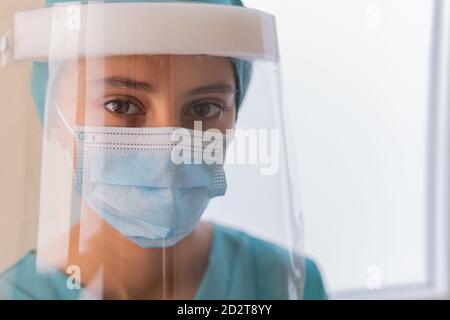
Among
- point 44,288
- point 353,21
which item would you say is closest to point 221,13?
point 353,21

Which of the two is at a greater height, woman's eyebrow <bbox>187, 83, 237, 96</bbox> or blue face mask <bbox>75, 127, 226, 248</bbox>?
woman's eyebrow <bbox>187, 83, 237, 96</bbox>

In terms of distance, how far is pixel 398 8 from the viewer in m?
0.80

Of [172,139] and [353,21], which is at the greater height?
[353,21]

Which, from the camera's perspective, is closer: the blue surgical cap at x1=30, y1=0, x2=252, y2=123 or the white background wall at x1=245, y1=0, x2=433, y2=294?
the blue surgical cap at x1=30, y1=0, x2=252, y2=123

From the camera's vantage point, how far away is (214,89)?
662 millimetres

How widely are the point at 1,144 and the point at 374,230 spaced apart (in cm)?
54

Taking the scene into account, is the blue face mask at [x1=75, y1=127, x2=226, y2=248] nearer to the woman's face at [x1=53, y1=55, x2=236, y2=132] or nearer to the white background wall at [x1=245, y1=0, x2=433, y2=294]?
the woman's face at [x1=53, y1=55, x2=236, y2=132]

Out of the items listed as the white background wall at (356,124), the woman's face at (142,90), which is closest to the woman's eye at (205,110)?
the woman's face at (142,90)

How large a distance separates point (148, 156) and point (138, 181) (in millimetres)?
31

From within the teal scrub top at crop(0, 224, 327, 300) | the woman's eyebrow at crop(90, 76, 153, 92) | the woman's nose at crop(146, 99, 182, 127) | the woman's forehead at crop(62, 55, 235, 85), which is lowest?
the teal scrub top at crop(0, 224, 327, 300)

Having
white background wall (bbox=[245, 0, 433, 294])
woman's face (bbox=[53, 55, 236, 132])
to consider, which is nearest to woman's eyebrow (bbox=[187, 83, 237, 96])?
woman's face (bbox=[53, 55, 236, 132])

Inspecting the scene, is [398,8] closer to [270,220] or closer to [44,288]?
[270,220]

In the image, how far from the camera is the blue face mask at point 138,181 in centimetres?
63

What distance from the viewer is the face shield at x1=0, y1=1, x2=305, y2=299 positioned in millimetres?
630
